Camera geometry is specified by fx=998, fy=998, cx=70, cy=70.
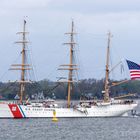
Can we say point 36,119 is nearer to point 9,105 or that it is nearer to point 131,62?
point 9,105

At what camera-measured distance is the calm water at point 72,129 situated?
344ft

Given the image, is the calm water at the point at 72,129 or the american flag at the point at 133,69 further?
the american flag at the point at 133,69

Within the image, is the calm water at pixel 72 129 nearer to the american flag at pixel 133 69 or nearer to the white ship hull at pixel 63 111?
the white ship hull at pixel 63 111

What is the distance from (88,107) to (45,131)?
34288 mm

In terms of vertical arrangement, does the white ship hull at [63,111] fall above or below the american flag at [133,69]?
below

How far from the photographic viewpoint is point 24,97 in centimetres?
14962

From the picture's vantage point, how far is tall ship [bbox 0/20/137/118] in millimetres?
142500

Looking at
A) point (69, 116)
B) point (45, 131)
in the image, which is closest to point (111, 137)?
point (45, 131)

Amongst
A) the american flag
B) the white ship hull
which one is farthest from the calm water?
the american flag

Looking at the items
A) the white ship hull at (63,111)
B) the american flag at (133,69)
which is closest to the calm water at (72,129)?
the white ship hull at (63,111)

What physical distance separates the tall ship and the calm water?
14.9 feet

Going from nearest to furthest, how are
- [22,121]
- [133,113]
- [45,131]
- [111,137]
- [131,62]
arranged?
[111,137] < [45,131] < [22,121] < [131,62] < [133,113]

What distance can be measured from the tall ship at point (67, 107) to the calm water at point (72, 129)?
14.9ft

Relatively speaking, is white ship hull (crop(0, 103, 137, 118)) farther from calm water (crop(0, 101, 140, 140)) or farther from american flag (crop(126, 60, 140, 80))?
american flag (crop(126, 60, 140, 80))
